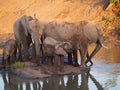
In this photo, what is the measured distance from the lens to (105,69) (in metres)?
18.1

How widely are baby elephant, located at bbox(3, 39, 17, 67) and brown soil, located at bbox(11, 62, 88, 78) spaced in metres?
1.01

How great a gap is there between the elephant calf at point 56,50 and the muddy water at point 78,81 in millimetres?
612

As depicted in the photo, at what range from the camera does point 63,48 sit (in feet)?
58.4

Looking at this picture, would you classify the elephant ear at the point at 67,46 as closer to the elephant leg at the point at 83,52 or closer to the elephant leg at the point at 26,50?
the elephant leg at the point at 83,52

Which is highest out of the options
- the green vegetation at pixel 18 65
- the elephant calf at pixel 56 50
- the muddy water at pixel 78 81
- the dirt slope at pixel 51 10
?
the elephant calf at pixel 56 50

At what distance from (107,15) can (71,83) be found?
1373cm

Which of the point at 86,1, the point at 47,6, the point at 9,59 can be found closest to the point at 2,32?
the point at 47,6

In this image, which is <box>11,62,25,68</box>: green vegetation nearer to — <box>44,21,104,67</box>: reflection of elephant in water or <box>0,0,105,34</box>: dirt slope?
<box>44,21,104,67</box>: reflection of elephant in water

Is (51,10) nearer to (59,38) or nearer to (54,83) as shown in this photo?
(59,38)

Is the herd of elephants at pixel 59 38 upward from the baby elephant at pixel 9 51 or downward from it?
upward

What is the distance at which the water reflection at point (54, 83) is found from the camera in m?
16.0

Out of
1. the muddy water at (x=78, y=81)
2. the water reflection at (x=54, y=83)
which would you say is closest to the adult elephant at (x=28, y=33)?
the muddy water at (x=78, y=81)

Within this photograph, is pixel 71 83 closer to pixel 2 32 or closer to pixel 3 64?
pixel 3 64

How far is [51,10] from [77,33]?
48.1ft
